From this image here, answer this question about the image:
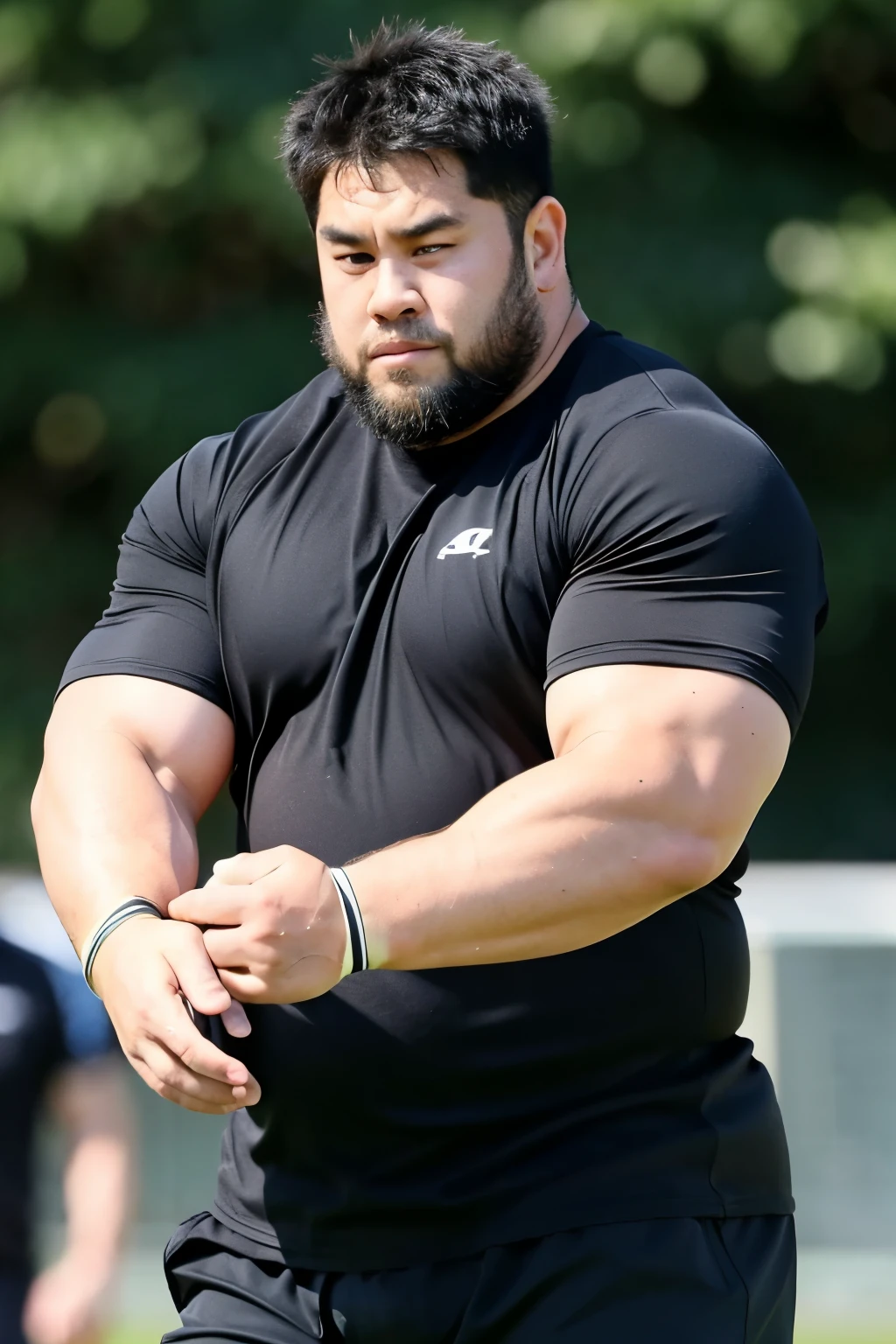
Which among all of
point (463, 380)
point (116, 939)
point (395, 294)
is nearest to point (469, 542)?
point (463, 380)

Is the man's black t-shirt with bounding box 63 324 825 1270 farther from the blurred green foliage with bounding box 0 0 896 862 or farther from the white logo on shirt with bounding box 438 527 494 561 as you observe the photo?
the blurred green foliage with bounding box 0 0 896 862

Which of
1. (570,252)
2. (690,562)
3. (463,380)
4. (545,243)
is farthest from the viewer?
(570,252)

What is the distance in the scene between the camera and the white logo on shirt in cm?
219

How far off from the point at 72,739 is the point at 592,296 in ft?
20.3

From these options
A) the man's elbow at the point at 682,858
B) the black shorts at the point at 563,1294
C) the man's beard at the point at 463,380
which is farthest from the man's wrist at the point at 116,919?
the man's beard at the point at 463,380

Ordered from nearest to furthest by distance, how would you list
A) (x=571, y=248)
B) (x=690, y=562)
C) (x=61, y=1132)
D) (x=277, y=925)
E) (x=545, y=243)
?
(x=277, y=925), (x=690, y=562), (x=545, y=243), (x=61, y=1132), (x=571, y=248)

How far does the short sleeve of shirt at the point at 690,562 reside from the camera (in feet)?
6.56

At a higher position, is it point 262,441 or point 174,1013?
point 262,441

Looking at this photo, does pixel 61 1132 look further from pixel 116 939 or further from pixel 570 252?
pixel 570 252

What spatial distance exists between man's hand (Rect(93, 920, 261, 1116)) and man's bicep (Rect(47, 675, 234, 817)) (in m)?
0.32

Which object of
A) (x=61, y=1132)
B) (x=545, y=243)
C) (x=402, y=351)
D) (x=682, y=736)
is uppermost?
(x=545, y=243)

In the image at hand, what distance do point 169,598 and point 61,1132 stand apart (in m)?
1.44

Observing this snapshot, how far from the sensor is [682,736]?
1928 millimetres

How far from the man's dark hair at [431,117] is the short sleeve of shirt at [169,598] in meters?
0.39
